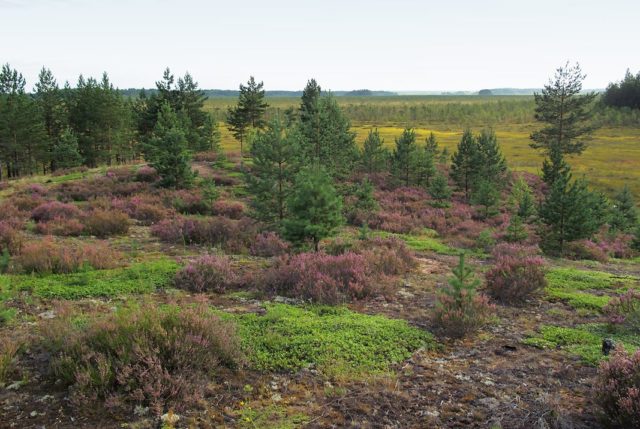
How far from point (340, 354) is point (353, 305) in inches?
101

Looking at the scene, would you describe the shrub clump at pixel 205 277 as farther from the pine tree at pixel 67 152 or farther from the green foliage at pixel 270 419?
the pine tree at pixel 67 152

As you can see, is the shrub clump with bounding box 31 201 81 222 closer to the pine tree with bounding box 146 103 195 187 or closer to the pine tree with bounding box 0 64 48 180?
the pine tree with bounding box 146 103 195 187

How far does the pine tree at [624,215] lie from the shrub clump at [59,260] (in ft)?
94.4

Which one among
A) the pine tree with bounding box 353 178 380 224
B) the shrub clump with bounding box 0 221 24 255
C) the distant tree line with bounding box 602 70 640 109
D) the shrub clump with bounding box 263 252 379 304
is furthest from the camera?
the distant tree line with bounding box 602 70 640 109

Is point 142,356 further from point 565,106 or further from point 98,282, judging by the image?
point 565,106

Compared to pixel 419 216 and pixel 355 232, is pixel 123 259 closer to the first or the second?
A: pixel 355 232

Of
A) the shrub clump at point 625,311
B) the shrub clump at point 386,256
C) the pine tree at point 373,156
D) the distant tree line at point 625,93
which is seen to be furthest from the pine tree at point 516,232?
the distant tree line at point 625,93

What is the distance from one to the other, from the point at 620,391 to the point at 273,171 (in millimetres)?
11470

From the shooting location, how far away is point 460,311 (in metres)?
7.77

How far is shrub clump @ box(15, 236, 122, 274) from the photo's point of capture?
10258 millimetres

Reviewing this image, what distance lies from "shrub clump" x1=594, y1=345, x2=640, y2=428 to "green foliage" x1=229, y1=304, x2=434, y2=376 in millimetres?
2514

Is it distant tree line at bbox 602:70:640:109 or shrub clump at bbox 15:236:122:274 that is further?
distant tree line at bbox 602:70:640:109

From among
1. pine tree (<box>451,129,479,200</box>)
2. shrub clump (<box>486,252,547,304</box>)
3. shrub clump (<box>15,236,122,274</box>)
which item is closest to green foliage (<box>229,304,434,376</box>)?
shrub clump (<box>486,252,547,304</box>)

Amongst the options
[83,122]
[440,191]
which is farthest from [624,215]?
[83,122]
